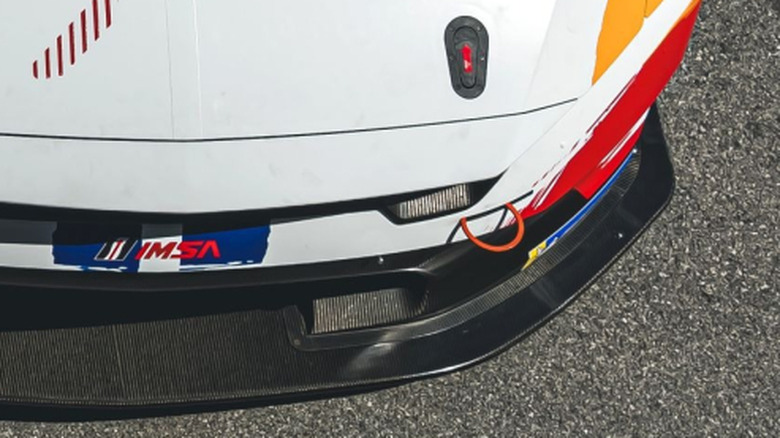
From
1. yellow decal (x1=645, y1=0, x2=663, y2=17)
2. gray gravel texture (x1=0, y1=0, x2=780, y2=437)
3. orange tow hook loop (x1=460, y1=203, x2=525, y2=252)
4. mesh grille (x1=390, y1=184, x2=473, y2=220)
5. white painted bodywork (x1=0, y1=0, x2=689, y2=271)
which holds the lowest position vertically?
gray gravel texture (x1=0, y1=0, x2=780, y2=437)

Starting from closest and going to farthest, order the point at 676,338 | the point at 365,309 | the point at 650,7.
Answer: the point at 650,7
the point at 365,309
the point at 676,338

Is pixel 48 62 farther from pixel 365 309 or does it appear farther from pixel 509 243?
pixel 509 243

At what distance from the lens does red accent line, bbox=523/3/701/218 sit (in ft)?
9.20

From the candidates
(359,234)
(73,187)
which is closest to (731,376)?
(359,234)

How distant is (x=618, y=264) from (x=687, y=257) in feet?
0.64

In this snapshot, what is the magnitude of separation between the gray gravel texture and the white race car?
1.41 feet

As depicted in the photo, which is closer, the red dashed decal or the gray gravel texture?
the red dashed decal

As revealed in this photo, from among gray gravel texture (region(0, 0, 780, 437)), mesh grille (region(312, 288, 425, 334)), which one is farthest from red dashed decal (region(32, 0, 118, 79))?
gray gravel texture (region(0, 0, 780, 437))

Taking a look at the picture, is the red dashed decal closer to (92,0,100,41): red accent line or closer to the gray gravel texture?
(92,0,100,41): red accent line

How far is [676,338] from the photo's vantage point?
349cm

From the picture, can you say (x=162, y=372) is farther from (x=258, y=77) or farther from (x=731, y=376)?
(x=731, y=376)

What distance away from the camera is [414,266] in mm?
2730

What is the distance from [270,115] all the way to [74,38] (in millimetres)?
384

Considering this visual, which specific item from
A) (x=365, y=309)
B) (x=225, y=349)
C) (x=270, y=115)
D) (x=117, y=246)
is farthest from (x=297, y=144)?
(x=225, y=349)
